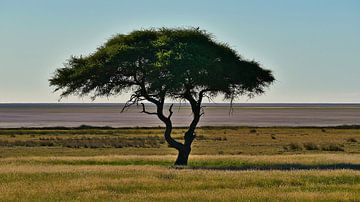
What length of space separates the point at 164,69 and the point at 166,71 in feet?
0.55

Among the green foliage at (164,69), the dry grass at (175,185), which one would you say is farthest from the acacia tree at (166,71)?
the dry grass at (175,185)

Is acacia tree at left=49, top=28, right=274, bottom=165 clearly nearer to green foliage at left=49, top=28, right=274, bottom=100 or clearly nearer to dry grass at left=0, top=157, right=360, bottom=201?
green foliage at left=49, top=28, right=274, bottom=100

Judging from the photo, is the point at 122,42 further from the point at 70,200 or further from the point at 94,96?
the point at 70,200

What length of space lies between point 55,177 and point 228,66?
13.4m

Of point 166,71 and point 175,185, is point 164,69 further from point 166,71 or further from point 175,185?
point 175,185

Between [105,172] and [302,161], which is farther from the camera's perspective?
[302,161]

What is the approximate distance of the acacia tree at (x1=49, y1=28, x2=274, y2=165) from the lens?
34.8m

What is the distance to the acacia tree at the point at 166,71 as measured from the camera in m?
34.8

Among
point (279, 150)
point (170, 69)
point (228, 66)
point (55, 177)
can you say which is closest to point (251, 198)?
point (55, 177)

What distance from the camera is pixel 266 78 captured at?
3978 cm

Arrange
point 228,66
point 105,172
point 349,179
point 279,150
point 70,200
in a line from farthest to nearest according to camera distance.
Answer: point 279,150
point 228,66
point 105,172
point 349,179
point 70,200

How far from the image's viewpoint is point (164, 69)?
3441 cm

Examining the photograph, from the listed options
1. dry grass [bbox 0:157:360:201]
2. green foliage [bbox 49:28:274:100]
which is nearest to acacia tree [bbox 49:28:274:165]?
green foliage [bbox 49:28:274:100]

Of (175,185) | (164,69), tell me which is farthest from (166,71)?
(175,185)
